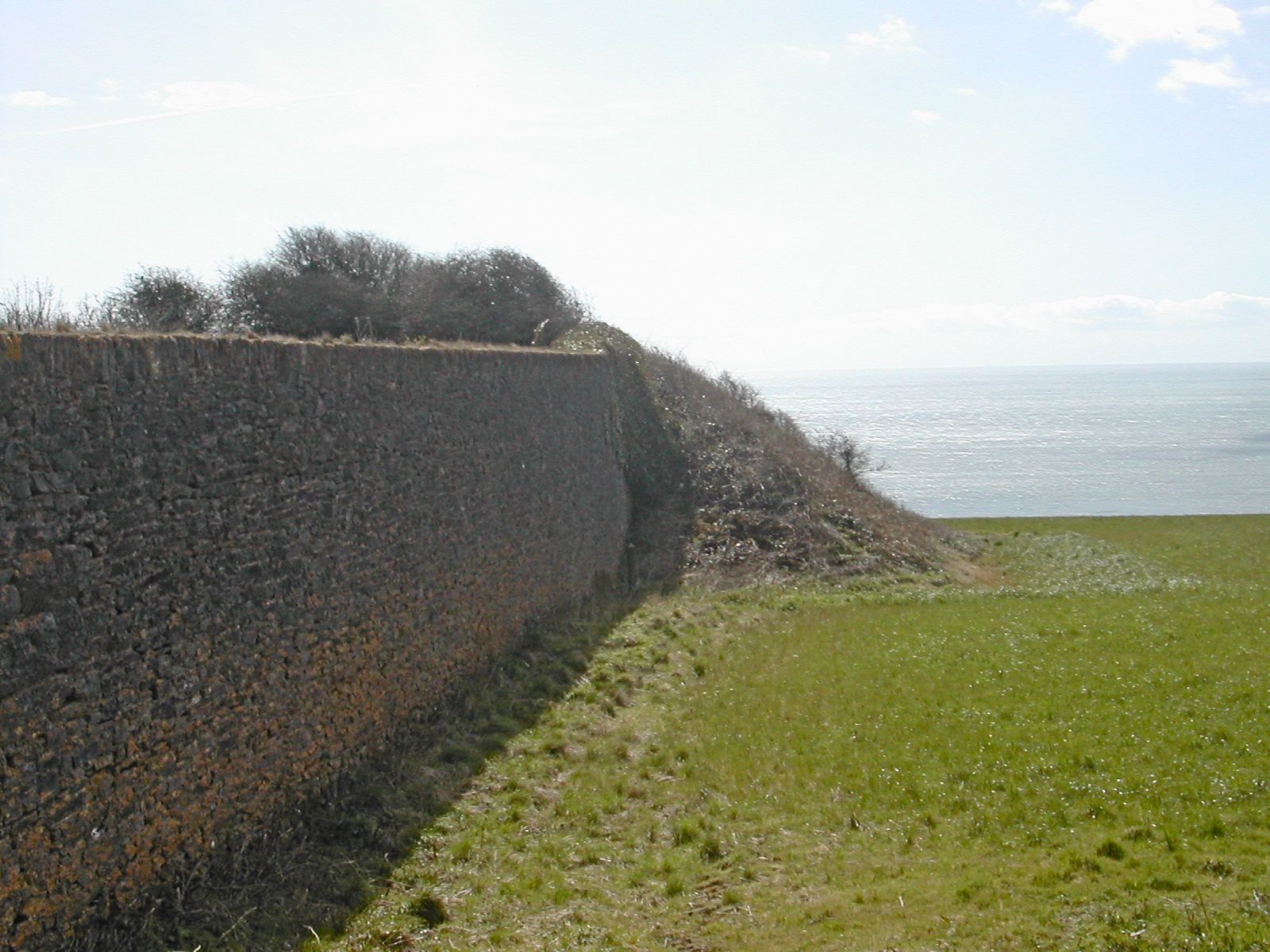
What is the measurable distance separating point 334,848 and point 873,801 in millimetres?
5151

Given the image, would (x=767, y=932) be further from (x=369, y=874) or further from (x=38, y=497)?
(x=38, y=497)

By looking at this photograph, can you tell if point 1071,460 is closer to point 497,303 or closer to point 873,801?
point 497,303

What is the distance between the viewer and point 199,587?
8922 millimetres

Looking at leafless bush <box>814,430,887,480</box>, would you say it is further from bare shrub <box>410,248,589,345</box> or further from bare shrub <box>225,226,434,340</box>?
bare shrub <box>225,226,434,340</box>

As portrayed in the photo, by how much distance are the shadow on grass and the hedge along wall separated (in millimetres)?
216

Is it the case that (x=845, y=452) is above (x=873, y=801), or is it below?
above

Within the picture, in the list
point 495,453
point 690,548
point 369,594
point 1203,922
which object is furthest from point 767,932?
point 690,548

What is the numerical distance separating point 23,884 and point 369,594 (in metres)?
5.58

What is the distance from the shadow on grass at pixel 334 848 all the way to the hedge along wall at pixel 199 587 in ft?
0.71

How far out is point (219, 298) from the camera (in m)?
27.9

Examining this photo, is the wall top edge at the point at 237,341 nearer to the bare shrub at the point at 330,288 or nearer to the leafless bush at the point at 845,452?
the bare shrub at the point at 330,288

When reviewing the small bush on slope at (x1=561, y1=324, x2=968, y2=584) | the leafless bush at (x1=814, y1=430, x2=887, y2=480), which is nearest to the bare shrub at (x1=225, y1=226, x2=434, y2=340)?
the small bush on slope at (x1=561, y1=324, x2=968, y2=584)

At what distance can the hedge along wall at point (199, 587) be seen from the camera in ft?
23.2

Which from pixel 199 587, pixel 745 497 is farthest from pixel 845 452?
pixel 199 587
